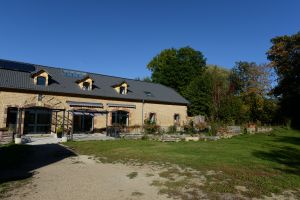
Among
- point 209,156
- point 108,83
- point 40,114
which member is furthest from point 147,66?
point 209,156

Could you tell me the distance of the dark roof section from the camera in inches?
894

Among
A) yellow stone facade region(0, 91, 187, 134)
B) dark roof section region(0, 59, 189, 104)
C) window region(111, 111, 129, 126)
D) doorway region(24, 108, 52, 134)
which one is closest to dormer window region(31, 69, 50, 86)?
dark roof section region(0, 59, 189, 104)

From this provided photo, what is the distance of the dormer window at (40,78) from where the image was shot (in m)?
23.5

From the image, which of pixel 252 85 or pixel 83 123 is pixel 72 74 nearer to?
pixel 83 123

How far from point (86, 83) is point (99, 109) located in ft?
9.68

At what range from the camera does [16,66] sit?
81.1 ft

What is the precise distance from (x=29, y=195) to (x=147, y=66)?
174 feet

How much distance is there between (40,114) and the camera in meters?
23.0

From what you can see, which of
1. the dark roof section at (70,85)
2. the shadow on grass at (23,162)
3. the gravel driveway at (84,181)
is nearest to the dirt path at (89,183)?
the gravel driveway at (84,181)

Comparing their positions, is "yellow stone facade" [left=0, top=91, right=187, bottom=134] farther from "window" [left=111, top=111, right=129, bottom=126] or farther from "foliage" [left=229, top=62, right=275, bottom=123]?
"foliage" [left=229, top=62, right=275, bottom=123]

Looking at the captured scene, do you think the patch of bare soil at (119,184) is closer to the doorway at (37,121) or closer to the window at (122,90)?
the doorway at (37,121)

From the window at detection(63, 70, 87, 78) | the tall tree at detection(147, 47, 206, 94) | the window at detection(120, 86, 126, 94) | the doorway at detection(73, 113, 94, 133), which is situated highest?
the tall tree at detection(147, 47, 206, 94)

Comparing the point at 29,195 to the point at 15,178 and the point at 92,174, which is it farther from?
the point at 92,174

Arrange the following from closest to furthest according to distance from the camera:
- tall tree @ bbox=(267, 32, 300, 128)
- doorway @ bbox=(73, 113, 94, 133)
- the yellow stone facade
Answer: the yellow stone facade, doorway @ bbox=(73, 113, 94, 133), tall tree @ bbox=(267, 32, 300, 128)
